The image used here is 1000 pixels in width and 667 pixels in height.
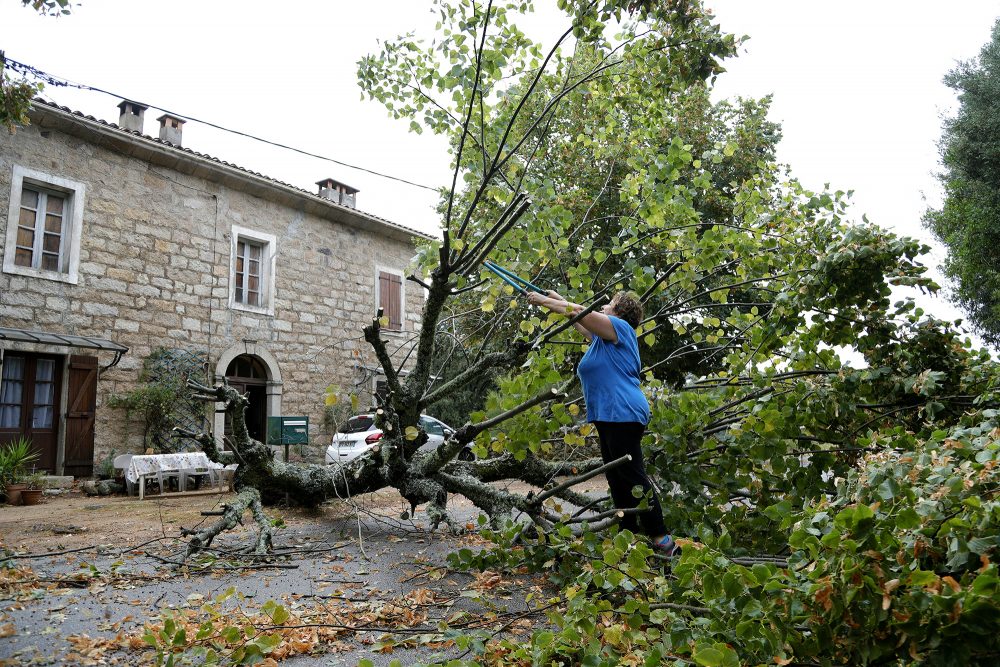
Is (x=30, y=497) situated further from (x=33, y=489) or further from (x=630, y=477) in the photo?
(x=630, y=477)

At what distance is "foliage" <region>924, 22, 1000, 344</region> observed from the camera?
14.4 meters

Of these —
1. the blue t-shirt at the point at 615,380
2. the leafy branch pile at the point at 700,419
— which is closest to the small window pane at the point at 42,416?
the leafy branch pile at the point at 700,419

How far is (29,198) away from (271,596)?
10.1 meters

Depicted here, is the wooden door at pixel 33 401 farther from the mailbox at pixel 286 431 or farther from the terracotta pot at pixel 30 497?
the mailbox at pixel 286 431

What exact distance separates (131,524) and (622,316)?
543 cm

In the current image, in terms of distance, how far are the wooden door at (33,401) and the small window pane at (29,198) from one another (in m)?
2.41

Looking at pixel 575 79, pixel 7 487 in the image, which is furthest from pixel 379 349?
pixel 7 487

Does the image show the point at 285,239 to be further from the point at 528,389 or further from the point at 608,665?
the point at 608,665

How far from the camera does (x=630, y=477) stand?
135 inches

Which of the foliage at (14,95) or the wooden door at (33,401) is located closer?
the foliage at (14,95)

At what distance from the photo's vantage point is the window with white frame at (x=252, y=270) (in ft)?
42.3

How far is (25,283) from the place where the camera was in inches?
395

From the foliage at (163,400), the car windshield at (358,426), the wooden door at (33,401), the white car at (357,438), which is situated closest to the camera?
the wooden door at (33,401)

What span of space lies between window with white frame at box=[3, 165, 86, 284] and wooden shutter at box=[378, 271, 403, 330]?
6.51m
